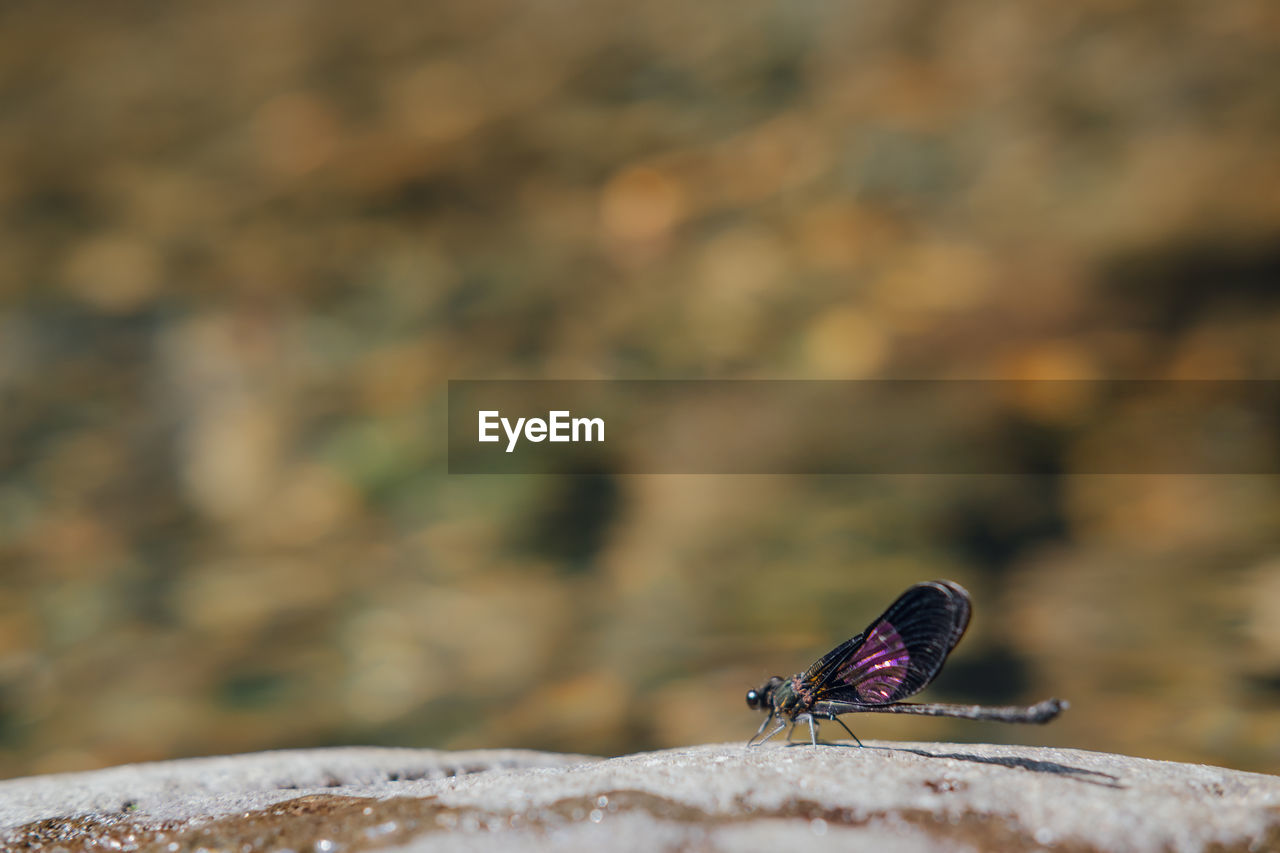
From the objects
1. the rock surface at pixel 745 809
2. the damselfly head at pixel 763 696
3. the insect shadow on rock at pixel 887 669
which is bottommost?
the rock surface at pixel 745 809

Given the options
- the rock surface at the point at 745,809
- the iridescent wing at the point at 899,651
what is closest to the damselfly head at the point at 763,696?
the iridescent wing at the point at 899,651

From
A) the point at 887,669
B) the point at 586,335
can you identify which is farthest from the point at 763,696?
the point at 586,335

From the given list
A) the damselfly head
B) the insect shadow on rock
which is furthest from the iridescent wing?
the damselfly head

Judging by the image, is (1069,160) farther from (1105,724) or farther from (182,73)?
(182,73)

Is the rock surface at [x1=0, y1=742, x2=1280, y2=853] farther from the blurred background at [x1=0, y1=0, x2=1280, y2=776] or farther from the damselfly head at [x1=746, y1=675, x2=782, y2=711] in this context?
the blurred background at [x1=0, y1=0, x2=1280, y2=776]

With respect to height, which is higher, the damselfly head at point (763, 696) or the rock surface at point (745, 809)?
the damselfly head at point (763, 696)

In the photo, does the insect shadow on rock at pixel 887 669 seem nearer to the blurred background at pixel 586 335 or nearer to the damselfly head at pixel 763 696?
the damselfly head at pixel 763 696

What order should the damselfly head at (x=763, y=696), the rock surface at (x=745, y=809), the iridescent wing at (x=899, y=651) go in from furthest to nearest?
the damselfly head at (x=763, y=696)
the iridescent wing at (x=899, y=651)
the rock surface at (x=745, y=809)
